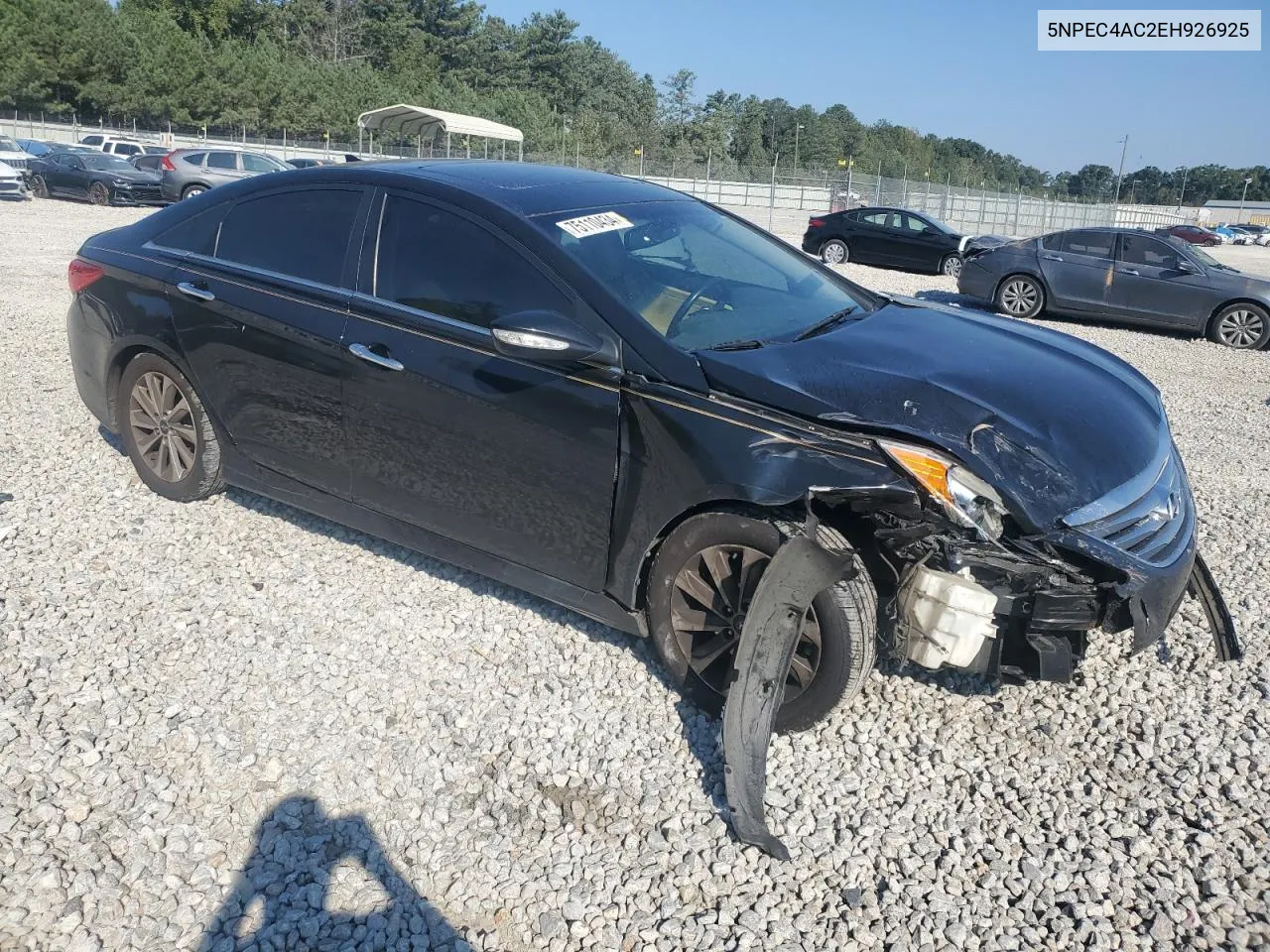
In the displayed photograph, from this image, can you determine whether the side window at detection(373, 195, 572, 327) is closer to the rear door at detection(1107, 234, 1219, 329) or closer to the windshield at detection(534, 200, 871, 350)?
the windshield at detection(534, 200, 871, 350)

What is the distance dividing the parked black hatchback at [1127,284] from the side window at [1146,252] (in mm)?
12

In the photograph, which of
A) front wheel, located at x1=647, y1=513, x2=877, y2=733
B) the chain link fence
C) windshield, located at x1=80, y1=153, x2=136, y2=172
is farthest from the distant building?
front wheel, located at x1=647, y1=513, x2=877, y2=733

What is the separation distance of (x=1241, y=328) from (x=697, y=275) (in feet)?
36.8

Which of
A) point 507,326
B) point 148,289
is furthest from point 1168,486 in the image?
point 148,289

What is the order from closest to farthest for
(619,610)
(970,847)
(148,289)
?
(970,847), (619,610), (148,289)

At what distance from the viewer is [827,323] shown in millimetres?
3658

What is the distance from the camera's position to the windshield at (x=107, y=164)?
23.4 meters

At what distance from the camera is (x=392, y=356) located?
3584mm

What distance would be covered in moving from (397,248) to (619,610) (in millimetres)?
1640

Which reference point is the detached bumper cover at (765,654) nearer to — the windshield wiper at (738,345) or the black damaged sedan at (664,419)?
the black damaged sedan at (664,419)

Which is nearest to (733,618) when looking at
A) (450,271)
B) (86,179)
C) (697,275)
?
(697,275)

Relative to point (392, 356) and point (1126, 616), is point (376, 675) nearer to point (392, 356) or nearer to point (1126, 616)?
point (392, 356)

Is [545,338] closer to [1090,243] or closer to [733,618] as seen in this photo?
[733,618]

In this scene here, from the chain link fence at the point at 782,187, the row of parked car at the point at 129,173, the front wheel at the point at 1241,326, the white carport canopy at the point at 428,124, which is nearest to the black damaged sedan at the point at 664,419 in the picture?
the front wheel at the point at 1241,326
